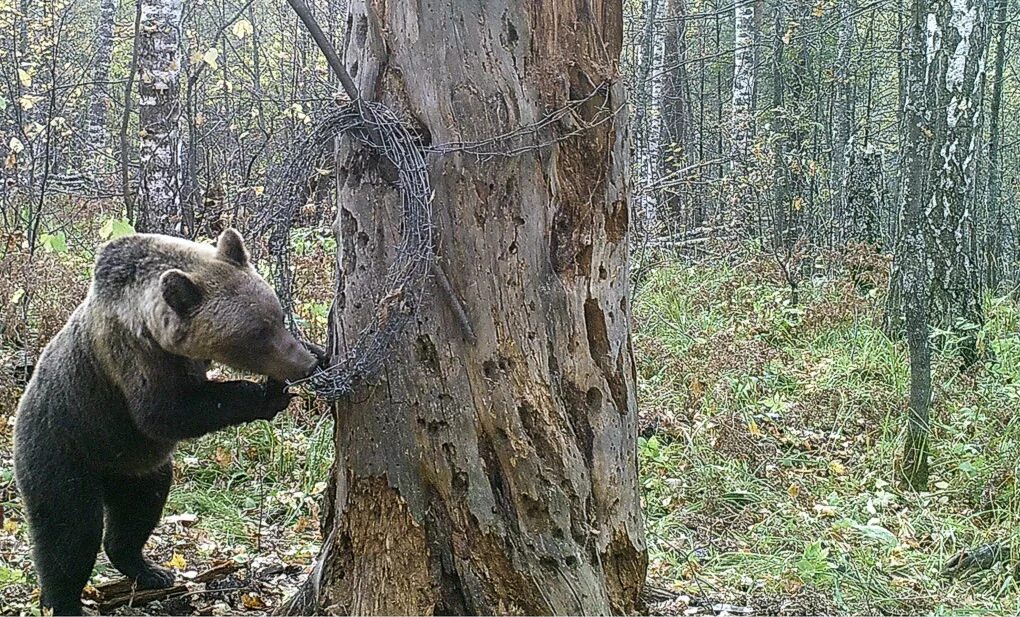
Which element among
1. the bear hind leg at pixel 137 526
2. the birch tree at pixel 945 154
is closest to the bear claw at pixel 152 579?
the bear hind leg at pixel 137 526

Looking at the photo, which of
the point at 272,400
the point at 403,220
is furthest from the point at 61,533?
the point at 403,220

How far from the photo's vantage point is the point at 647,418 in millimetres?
7746

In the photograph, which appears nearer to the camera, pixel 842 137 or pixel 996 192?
pixel 842 137

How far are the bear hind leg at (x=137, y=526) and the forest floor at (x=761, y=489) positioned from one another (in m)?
0.22

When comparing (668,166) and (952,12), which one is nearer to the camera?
(952,12)

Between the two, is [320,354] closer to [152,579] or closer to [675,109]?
[152,579]

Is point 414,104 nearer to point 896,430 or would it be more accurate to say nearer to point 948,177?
point 896,430

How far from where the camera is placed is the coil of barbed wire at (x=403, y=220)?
3.65 metres

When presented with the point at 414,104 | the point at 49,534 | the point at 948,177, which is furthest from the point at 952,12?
the point at 49,534

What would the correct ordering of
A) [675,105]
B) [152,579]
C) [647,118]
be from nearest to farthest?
[152,579] → [647,118] → [675,105]

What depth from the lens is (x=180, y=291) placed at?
4.17 metres

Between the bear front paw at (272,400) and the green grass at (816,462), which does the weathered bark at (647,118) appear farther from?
the bear front paw at (272,400)

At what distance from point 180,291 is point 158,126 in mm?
4861

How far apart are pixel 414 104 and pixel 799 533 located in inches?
151
